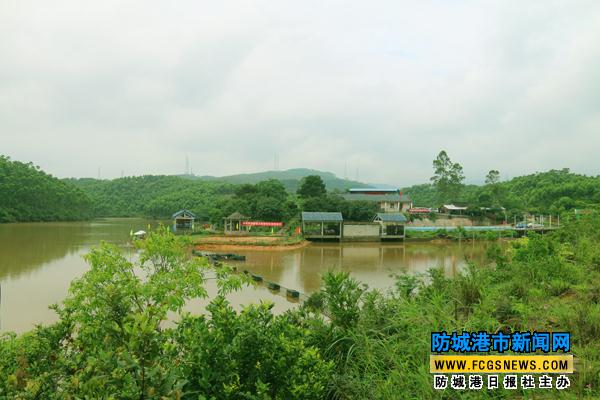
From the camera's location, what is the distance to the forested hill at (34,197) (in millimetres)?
47344

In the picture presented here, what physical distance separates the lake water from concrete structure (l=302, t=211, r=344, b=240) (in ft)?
5.03

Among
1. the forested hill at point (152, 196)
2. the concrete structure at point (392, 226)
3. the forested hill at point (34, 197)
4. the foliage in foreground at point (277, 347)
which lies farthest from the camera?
the forested hill at point (152, 196)

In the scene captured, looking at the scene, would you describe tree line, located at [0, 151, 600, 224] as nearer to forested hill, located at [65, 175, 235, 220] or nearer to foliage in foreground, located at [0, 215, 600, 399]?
forested hill, located at [65, 175, 235, 220]

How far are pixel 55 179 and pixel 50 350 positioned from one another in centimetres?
6587

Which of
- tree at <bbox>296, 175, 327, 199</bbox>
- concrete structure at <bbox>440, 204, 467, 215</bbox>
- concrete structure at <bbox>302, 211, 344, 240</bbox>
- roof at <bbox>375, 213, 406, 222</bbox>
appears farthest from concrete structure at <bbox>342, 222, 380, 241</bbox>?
concrete structure at <bbox>440, 204, 467, 215</bbox>

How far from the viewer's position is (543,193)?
159ft

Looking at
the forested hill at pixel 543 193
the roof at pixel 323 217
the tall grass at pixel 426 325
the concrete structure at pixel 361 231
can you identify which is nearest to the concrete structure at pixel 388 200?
the forested hill at pixel 543 193

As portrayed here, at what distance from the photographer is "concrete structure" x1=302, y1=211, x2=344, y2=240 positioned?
32938 millimetres

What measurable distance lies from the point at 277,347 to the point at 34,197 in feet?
198

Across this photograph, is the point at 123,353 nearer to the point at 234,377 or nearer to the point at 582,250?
the point at 234,377

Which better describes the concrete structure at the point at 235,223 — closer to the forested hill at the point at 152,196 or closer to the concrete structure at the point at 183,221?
the concrete structure at the point at 183,221

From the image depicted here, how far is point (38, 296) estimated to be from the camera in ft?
43.2

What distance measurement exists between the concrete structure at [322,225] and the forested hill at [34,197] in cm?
3822

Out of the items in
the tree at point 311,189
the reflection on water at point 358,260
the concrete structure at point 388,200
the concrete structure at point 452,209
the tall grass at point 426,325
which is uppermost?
the tree at point 311,189
